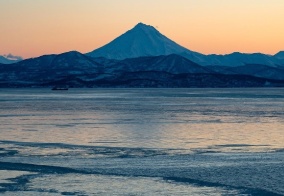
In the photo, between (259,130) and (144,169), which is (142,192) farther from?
(259,130)

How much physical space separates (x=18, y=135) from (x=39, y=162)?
17.5 meters

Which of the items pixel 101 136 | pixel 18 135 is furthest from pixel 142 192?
pixel 18 135

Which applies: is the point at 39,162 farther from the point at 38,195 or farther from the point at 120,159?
the point at 38,195

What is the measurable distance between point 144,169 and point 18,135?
73.9 ft

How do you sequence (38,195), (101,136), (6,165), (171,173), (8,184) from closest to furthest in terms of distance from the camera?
1. (38,195)
2. (8,184)
3. (171,173)
4. (6,165)
5. (101,136)

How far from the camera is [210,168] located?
116 feet

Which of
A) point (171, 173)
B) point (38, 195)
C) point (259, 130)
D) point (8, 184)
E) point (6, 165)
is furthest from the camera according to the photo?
point (259, 130)

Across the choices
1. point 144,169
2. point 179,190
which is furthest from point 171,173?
point 179,190

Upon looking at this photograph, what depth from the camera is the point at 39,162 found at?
123 feet

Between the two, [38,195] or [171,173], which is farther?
[171,173]

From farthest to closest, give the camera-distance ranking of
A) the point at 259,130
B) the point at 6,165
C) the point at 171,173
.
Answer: the point at 259,130 → the point at 6,165 → the point at 171,173

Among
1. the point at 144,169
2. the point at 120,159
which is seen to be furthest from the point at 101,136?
the point at 144,169

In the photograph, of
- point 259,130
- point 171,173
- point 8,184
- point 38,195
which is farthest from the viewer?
point 259,130

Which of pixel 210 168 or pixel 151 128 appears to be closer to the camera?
pixel 210 168
